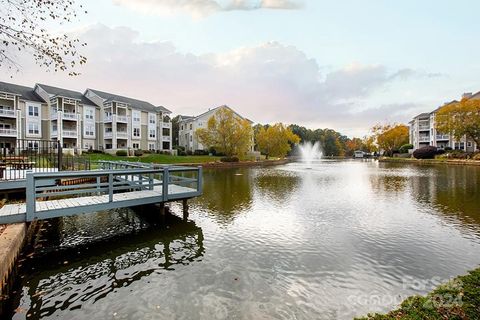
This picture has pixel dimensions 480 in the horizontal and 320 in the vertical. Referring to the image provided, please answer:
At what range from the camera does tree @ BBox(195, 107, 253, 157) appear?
154 feet

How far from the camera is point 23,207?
26.6 feet

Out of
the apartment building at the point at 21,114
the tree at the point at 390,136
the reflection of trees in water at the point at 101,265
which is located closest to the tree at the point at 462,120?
the tree at the point at 390,136

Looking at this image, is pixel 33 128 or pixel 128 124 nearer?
pixel 33 128

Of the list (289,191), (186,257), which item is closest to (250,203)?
(289,191)

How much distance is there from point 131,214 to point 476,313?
11.1m

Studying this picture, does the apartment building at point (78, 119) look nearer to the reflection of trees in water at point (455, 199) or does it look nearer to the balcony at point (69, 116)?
the balcony at point (69, 116)

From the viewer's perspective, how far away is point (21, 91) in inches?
1641

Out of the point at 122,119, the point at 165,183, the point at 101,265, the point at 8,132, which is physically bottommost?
the point at 101,265

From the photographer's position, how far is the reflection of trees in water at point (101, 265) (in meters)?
5.23

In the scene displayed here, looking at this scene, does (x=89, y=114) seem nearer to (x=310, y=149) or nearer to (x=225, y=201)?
(x=225, y=201)

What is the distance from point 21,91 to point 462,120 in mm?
73460

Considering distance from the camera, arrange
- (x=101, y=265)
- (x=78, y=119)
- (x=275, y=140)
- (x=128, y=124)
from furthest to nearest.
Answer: (x=275, y=140) < (x=128, y=124) < (x=78, y=119) < (x=101, y=265)

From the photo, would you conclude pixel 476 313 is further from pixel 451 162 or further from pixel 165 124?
pixel 165 124

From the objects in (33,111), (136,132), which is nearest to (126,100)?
(136,132)
